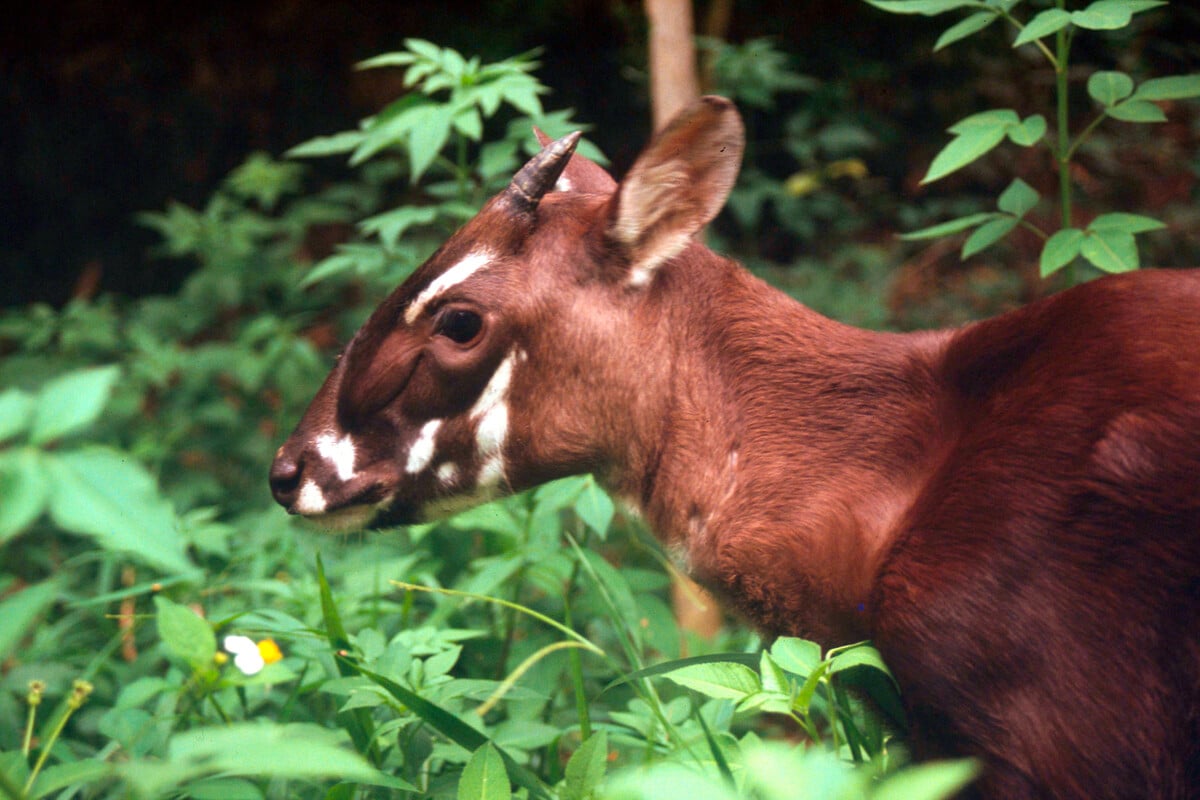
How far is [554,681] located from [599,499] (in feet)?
1.54

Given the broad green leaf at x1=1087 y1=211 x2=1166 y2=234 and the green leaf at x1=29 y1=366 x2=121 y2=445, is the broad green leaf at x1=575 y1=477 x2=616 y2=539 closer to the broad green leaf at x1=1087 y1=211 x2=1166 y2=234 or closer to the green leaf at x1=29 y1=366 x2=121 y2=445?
the broad green leaf at x1=1087 y1=211 x2=1166 y2=234

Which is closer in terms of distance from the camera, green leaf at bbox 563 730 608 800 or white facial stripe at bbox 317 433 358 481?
green leaf at bbox 563 730 608 800

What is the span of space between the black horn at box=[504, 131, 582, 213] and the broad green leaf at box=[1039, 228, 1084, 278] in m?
1.16

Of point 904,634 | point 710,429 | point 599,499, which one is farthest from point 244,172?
point 904,634

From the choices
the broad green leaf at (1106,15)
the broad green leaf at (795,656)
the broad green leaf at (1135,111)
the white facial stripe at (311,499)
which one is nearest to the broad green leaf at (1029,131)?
the broad green leaf at (1135,111)

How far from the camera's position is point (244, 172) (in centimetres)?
562

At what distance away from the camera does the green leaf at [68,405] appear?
1.15 metres

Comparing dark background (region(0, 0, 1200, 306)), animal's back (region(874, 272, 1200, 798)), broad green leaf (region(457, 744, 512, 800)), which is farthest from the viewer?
dark background (region(0, 0, 1200, 306))

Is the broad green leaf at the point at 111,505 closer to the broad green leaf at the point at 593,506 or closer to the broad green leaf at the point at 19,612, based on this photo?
the broad green leaf at the point at 19,612

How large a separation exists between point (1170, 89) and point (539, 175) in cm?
154

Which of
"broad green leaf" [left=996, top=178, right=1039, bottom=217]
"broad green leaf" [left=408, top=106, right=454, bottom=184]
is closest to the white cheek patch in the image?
"broad green leaf" [left=408, top=106, right=454, bottom=184]

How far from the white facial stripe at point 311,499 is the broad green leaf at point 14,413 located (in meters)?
1.32

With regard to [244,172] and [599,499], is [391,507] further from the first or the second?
[244,172]

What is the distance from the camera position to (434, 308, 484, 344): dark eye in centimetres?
240
